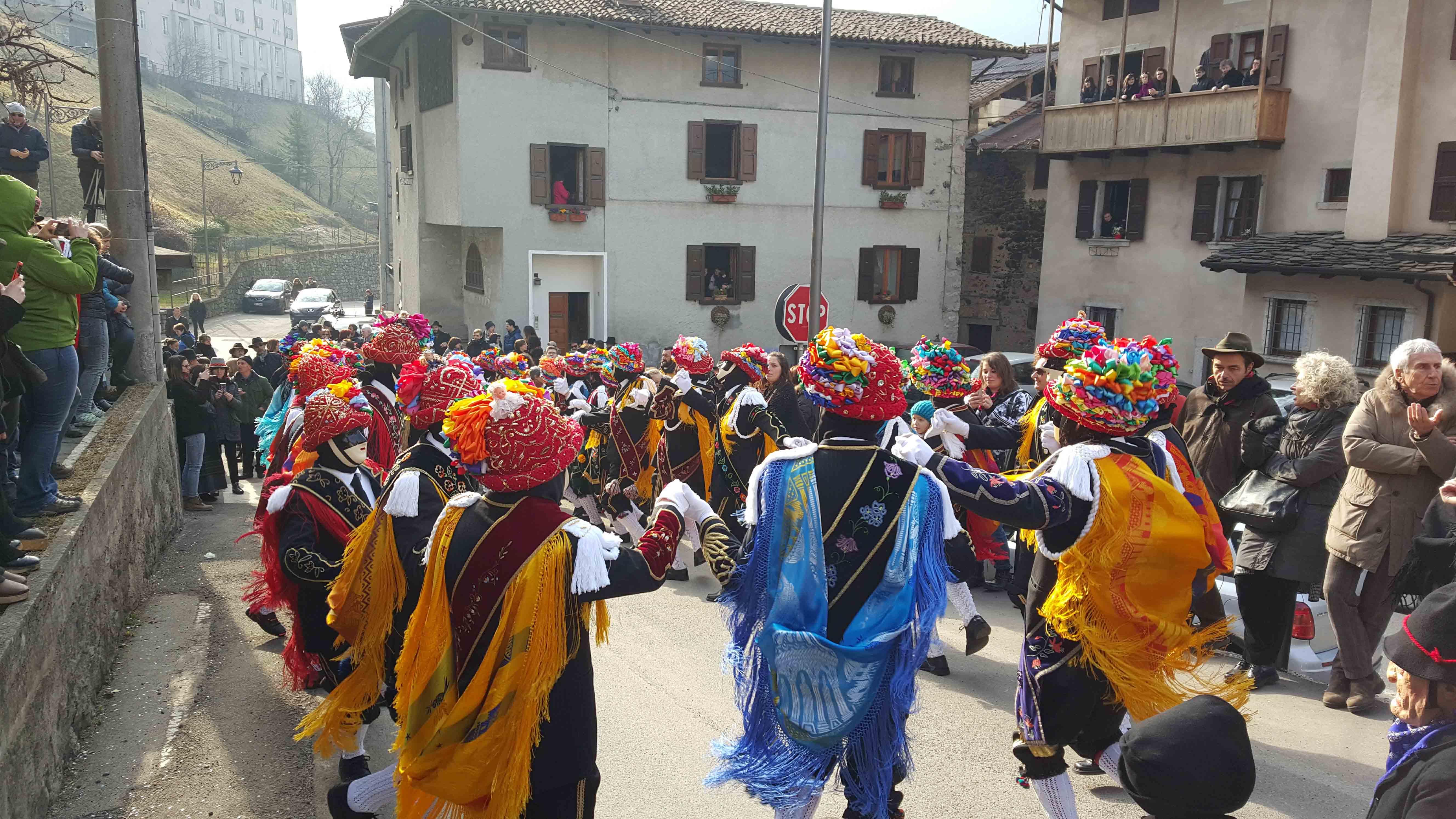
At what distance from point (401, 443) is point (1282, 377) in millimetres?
8667

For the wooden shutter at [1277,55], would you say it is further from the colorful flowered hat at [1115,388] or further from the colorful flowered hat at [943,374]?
the colorful flowered hat at [1115,388]

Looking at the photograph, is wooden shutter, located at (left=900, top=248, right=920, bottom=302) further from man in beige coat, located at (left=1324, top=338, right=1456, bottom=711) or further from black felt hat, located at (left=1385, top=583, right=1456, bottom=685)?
black felt hat, located at (left=1385, top=583, right=1456, bottom=685)

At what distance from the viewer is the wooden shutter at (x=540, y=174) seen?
2572 cm

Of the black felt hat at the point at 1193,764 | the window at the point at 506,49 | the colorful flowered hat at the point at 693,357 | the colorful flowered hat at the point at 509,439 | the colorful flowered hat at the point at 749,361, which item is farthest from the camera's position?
the window at the point at 506,49

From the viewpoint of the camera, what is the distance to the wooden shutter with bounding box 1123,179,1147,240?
80.4 feet

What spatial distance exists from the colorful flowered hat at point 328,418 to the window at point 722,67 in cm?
2329

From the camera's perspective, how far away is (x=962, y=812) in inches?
193

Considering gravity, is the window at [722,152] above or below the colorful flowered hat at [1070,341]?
above

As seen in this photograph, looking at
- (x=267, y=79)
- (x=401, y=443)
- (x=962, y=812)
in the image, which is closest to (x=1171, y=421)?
(x=962, y=812)

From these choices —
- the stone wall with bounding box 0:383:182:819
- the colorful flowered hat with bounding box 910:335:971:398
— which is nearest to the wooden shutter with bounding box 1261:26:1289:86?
the colorful flowered hat with bounding box 910:335:971:398

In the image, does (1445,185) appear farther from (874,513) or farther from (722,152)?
(874,513)

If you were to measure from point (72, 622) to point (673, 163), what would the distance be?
75.8ft

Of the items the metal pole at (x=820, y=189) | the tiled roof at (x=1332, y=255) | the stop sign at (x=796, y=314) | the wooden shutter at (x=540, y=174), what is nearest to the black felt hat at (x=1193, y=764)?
the metal pole at (x=820, y=189)

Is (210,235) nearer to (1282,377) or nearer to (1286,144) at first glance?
(1286,144)
